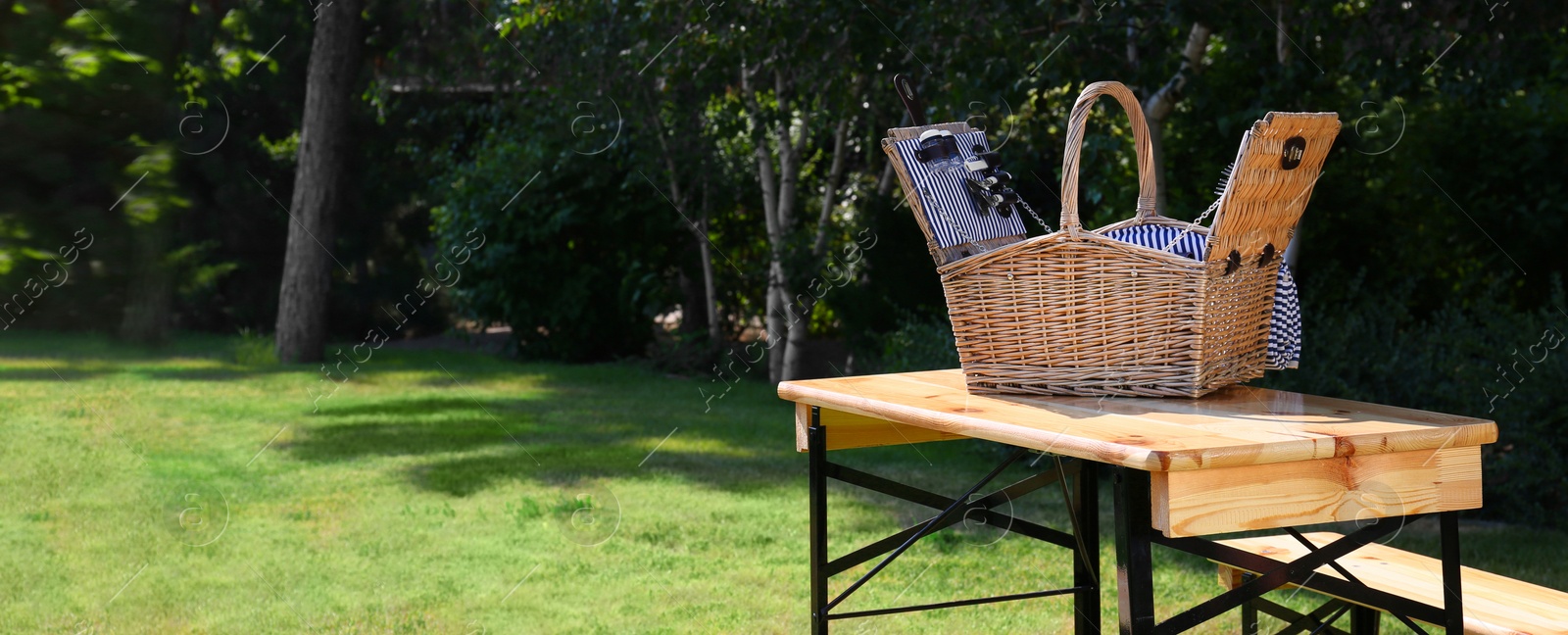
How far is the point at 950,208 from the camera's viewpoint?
6.74 ft

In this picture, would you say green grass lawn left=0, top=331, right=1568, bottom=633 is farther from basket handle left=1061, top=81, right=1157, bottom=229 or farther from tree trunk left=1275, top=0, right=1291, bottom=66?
tree trunk left=1275, top=0, right=1291, bottom=66

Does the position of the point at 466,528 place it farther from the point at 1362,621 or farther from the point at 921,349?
the point at 1362,621

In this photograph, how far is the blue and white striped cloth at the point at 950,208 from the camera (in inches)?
80.0

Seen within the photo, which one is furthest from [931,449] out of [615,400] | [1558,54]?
[1558,54]

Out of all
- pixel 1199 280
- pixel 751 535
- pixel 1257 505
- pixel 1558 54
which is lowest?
pixel 751 535

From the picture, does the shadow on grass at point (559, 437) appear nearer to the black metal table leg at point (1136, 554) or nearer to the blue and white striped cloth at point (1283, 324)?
the blue and white striped cloth at point (1283, 324)

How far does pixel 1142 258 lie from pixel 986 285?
0.26m

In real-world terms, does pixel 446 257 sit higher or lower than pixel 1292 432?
higher

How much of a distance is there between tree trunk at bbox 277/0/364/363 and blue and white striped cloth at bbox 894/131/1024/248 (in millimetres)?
8889

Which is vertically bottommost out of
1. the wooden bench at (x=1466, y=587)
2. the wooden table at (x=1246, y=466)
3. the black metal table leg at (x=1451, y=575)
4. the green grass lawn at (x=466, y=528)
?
the green grass lawn at (x=466, y=528)

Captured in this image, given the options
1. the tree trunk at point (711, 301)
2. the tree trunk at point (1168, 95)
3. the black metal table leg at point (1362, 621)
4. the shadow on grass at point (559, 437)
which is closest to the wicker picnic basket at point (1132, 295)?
the black metal table leg at point (1362, 621)

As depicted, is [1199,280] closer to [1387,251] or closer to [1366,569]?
[1366,569]

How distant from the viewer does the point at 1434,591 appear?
2.10m

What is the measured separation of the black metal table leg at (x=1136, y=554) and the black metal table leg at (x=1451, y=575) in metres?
0.42
